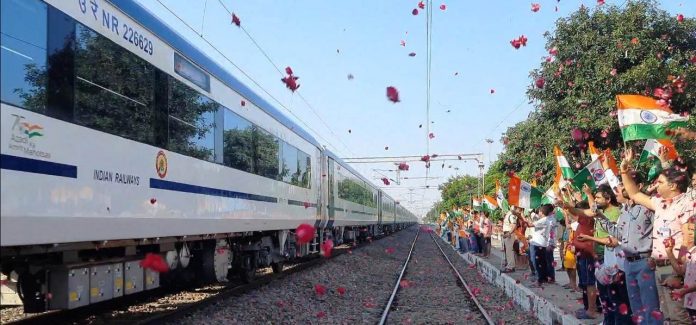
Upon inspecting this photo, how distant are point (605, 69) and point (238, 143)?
799 cm

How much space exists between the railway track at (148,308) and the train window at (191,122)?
1995 mm

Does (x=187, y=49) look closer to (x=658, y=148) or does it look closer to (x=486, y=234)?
(x=658, y=148)

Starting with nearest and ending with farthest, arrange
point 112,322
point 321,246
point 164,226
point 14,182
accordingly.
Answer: point 14,182
point 164,226
point 112,322
point 321,246

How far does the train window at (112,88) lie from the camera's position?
5672mm

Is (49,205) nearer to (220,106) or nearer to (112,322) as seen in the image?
(112,322)

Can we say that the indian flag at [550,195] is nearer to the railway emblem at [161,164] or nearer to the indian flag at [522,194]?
the indian flag at [522,194]

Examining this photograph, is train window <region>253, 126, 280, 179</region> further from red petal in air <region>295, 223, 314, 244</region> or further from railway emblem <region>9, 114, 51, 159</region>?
railway emblem <region>9, 114, 51, 159</region>

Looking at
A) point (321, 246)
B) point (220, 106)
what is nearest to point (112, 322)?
point (220, 106)

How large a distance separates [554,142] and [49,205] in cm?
1246

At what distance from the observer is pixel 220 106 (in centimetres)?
937

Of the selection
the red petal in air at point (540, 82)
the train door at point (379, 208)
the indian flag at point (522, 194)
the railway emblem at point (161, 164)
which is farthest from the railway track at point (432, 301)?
the train door at point (379, 208)

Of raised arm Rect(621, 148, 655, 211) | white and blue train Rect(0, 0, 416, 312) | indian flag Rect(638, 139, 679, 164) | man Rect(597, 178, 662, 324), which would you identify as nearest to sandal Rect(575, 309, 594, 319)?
indian flag Rect(638, 139, 679, 164)

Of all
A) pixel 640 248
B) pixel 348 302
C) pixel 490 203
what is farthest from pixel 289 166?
pixel 490 203

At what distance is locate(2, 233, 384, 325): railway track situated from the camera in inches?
300
